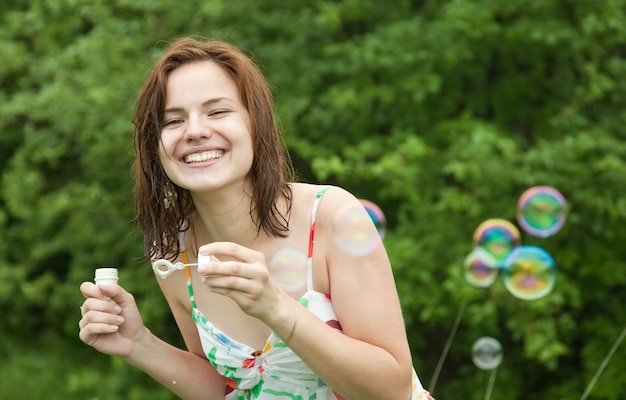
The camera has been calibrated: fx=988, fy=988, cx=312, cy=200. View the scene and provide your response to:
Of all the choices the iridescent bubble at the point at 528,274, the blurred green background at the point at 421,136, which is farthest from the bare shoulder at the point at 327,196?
the blurred green background at the point at 421,136

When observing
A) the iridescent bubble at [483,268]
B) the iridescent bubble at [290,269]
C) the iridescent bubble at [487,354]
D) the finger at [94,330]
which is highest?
the iridescent bubble at [290,269]

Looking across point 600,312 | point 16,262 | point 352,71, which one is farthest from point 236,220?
point 16,262

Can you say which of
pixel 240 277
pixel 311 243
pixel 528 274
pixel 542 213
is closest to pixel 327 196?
pixel 311 243

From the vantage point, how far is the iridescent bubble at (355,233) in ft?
6.59

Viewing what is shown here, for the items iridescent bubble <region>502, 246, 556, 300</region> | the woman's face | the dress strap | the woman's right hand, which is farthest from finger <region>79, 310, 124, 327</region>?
iridescent bubble <region>502, 246, 556, 300</region>

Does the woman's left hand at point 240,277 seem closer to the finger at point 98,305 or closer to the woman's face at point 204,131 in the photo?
the woman's face at point 204,131

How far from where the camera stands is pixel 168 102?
81.8 inches

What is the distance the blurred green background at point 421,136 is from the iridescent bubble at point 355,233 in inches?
83.4

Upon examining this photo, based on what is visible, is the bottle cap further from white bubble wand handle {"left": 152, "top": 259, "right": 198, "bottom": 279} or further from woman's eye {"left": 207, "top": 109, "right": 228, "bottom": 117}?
woman's eye {"left": 207, "top": 109, "right": 228, "bottom": 117}

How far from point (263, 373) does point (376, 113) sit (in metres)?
2.99

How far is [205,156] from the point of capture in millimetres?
2012

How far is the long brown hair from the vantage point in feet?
6.88

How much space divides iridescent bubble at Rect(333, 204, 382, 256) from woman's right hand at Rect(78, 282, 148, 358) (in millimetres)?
480

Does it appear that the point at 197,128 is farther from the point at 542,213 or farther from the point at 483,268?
the point at 542,213
